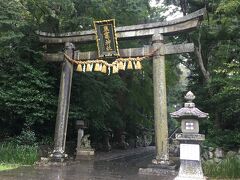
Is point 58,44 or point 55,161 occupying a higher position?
point 58,44

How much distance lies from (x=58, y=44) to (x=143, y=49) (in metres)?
4.75

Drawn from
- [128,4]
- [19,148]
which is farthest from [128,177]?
[128,4]

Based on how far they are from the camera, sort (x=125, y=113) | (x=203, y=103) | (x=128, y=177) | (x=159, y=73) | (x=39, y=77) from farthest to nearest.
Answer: (x=125, y=113) < (x=203, y=103) < (x=39, y=77) < (x=159, y=73) < (x=128, y=177)

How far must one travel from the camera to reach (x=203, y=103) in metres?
17.1

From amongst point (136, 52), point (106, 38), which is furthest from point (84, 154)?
point (106, 38)

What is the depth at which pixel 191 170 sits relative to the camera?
1018cm

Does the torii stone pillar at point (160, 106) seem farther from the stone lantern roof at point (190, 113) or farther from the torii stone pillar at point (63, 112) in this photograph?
the torii stone pillar at point (63, 112)

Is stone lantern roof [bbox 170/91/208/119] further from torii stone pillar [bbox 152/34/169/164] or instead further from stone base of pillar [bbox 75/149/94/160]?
stone base of pillar [bbox 75/149/94/160]

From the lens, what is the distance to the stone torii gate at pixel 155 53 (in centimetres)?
1284

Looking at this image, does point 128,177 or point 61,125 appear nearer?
point 128,177

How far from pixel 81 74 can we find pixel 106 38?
409 centimetres

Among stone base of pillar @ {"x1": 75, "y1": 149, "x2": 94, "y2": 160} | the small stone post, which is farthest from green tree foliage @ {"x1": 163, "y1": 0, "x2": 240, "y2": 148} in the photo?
the small stone post

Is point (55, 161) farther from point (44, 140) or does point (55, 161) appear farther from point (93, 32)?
point (93, 32)

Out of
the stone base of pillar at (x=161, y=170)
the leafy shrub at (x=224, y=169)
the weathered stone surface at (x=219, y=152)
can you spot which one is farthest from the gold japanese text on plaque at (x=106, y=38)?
the weathered stone surface at (x=219, y=152)
